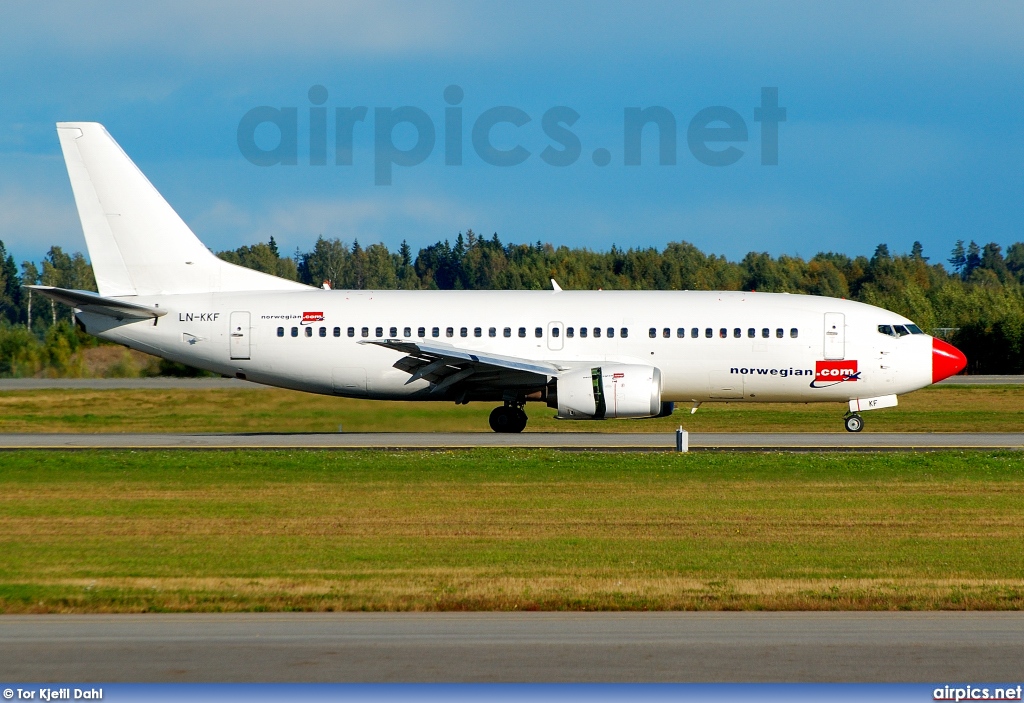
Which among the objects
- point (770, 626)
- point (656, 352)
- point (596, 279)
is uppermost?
point (596, 279)

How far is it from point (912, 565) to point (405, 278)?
130m

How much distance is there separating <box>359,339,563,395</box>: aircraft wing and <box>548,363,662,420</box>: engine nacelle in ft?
2.99

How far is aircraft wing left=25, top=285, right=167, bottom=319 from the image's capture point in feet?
105

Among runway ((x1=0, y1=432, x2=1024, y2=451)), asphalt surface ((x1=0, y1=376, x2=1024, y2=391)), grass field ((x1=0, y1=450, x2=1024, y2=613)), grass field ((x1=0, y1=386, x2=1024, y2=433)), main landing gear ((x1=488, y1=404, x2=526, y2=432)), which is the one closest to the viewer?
grass field ((x1=0, y1=450, x2=1024, y2=613))

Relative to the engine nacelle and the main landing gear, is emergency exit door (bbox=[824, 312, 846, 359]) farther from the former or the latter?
the main landing gear

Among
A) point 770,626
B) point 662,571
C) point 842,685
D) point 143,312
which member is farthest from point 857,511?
point 143,312

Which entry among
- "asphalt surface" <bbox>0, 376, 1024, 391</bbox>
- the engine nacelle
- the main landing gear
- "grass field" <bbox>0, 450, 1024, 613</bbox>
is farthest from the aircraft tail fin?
"asphalt surface" <bbox>0, 376, 1024, 391</bbox>

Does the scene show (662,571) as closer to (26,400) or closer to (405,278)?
(26,400)

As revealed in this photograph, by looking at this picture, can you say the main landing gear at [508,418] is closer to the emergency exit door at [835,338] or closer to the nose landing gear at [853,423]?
the emergency exit door at [835,338]

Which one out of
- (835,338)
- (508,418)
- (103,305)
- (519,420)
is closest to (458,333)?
(508,418)

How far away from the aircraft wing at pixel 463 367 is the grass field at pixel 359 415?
3.92 feet

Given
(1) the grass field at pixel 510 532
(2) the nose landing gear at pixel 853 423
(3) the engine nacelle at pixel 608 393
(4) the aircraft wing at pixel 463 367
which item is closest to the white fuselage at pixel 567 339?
(4) the aircraft wing at pixel 463 367

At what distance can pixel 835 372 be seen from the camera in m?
33.3

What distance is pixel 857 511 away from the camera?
18.7m
